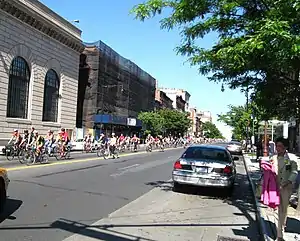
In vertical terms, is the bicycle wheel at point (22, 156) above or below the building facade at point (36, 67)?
below

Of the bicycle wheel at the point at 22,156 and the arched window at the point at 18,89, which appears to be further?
the arched window at the point at 18,89

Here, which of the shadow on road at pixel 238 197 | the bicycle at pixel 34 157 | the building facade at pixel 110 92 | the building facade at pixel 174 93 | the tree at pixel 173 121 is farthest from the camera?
the building facade at pixel 174 93

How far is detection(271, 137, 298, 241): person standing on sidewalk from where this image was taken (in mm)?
6531

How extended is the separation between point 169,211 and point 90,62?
48637 mm

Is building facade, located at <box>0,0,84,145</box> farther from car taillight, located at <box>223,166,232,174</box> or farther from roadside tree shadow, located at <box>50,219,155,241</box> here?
roadside tree shadow, located at <box>50,219,155,241</box>

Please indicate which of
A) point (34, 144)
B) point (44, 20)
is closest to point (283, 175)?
point (34, 144)

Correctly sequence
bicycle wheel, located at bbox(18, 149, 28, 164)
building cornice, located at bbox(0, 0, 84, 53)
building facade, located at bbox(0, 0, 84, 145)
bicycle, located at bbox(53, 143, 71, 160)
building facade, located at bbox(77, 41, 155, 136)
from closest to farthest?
bicycle wheel, located at bbox(18, 149, 28, 164), bicycle, located at bbox(53, 143, 71, 160), building facade, located at bbox(0, 0, 84, 145), building cornice, located at bbox(0, 0, 84, 53), building facade, located at bbox(77, 41, 155, 136)

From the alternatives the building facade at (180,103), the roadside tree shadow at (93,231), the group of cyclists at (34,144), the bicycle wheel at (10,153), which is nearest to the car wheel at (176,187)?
the roadside tree shadow at (93,231)

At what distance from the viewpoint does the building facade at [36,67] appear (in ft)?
110

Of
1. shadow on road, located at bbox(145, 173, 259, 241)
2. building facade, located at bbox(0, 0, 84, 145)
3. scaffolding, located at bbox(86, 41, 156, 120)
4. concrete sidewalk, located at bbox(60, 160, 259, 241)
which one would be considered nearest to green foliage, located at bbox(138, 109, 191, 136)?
scaffolding, located at bbox(86, 41, 156, 120)

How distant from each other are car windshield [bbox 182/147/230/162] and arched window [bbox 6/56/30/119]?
24.4 m

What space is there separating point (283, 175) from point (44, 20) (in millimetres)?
35734

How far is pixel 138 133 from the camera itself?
253ft

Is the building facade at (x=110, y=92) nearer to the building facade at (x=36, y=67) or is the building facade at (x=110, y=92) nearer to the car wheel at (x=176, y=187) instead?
the building facade at (x=36, y=67)
